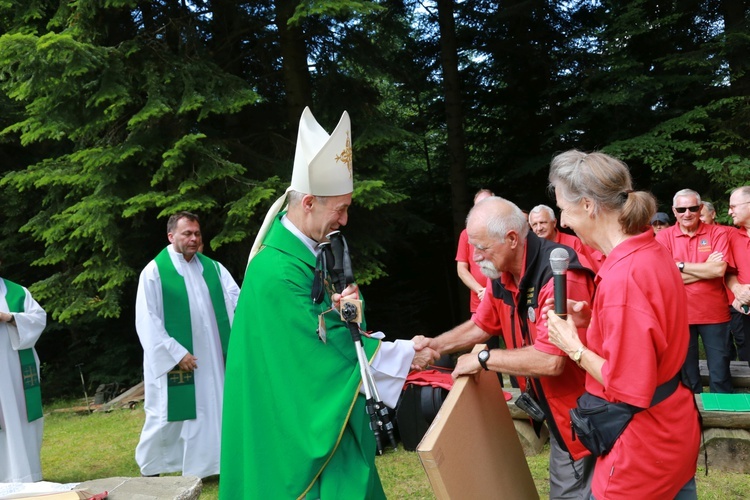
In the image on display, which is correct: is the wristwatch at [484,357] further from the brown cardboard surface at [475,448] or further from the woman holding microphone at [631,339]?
the woman holding microphone at [631,339]

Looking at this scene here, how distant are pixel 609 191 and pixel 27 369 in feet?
19.1

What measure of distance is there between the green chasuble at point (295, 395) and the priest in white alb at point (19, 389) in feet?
13.5

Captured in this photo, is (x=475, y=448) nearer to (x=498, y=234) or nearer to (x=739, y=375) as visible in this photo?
(x=498, y=234)

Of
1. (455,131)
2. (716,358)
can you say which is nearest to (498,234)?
(716,358)

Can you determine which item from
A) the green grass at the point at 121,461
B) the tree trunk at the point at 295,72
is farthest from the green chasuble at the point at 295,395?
the tree trunk at the point at 295,72

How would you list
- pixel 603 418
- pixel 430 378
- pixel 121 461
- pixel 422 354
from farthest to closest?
1. pixel 121 461
2. pixel 430 378
3. pixel 422 354
4. pixel 603 418

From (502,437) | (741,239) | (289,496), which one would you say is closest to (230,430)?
(289,496)

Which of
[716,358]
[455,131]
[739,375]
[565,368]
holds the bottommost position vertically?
[739,375]

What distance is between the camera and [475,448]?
292 cm

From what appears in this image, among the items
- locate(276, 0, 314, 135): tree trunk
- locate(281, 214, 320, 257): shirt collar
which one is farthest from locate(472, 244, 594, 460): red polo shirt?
locate(276, 0, 314, 135): tree trunk

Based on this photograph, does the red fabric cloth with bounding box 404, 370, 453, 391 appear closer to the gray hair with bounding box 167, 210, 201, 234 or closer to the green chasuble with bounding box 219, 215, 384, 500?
the gray hair with bounding box 167, 210, 201, 234

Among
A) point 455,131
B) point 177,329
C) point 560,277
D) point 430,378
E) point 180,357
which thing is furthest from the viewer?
point 455,131

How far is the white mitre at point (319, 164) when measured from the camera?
323 cm

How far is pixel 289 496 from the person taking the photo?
294 centimetres
